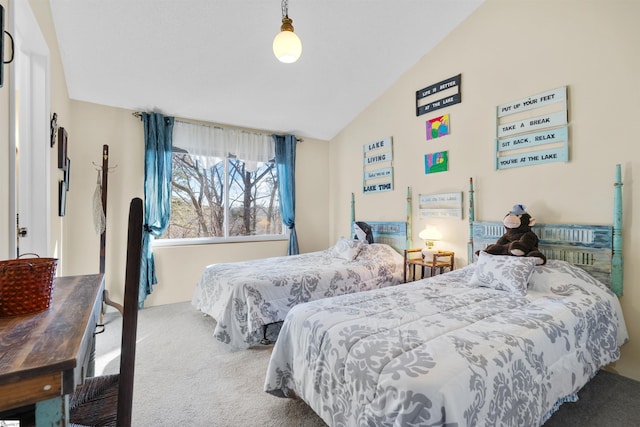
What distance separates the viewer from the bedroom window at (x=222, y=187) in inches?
159

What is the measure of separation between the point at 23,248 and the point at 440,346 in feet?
8.81

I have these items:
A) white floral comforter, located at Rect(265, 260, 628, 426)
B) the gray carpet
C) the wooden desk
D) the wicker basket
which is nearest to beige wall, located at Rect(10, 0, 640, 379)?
the gray carpet

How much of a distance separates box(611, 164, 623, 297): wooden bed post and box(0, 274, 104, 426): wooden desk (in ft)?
9.79

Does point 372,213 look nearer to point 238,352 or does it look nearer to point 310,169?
point 310,169

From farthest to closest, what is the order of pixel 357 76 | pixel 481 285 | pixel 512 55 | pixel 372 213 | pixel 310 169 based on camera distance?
pixel 310 169 → pixel 372 213 → pixel 357 76 → pixel 512 55 → pixel 481 285

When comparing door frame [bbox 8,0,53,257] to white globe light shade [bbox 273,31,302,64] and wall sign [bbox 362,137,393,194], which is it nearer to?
white globe light shade [bbox 273,31,302,64]

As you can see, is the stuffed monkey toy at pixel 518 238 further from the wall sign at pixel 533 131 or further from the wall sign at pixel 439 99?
the wall sign at pixel 439 99

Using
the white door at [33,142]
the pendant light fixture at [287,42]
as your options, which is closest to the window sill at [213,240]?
the white door at [33,142]

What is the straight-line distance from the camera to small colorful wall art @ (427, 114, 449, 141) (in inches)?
128

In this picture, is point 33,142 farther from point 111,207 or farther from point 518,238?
point 518,238

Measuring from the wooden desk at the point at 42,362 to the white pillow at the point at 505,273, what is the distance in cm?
238

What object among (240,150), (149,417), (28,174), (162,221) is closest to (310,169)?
(240,150)

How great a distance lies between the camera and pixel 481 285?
2.30m

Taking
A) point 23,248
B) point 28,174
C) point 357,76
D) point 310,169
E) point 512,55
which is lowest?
point 23,248
